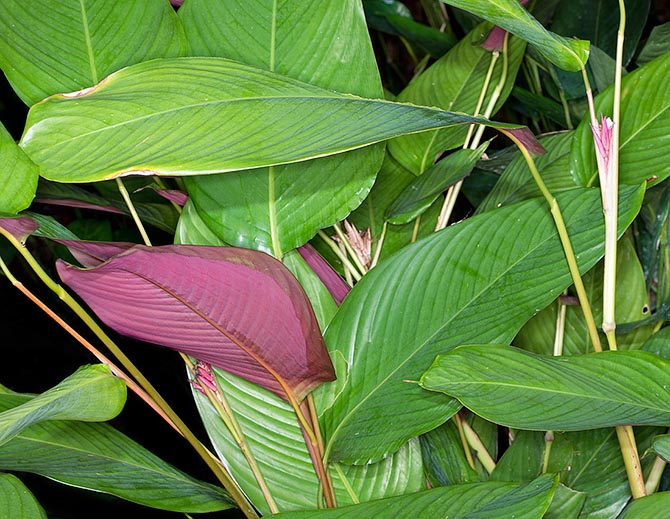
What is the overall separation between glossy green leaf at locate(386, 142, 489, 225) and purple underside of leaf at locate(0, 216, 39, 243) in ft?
1.05

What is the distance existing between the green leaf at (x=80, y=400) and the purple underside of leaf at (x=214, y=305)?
2.0 inches

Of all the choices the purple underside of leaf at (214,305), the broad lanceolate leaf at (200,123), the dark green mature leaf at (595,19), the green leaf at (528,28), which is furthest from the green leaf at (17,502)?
the dark green mature leaf at (595,19)

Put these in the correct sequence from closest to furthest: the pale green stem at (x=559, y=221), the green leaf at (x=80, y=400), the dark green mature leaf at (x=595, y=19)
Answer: the green leaf at (x=80, y=400) → the pale green stem at (x=559, y=221) → the dark green mature leaf at (x=595, y=19)

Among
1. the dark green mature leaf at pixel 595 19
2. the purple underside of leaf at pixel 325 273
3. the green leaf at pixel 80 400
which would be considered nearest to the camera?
the green leaf at pixel 80 400

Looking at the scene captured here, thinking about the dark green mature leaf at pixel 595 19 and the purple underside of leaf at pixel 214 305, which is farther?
the dark green mature leaf at pixel 595 19

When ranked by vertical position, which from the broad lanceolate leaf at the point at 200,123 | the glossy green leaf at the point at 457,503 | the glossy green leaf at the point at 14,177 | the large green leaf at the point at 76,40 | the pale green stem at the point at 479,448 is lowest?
the pale green stem at the point at 479,448

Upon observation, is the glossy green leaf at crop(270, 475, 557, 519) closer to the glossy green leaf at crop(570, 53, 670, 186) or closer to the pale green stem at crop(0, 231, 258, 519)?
the pale green stem at crop(0, 231, 258, 519)

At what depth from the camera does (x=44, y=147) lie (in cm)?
50

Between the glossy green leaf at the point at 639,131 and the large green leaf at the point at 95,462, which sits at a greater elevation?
the glossy green leaf at the point at 639,131

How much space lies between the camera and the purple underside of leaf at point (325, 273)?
72 cm

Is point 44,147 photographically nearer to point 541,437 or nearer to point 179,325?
point 179,325

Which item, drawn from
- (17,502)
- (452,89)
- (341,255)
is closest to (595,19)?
(452,89)

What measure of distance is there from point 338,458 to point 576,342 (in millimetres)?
315

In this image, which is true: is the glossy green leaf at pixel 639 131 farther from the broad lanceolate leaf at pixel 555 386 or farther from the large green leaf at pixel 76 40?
the large green leaf at pixel 76 40
